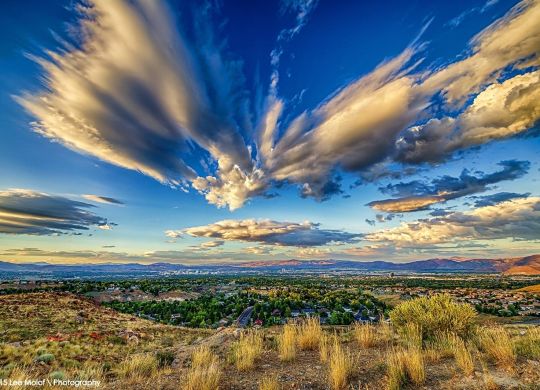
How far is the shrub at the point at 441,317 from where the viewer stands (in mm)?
11070

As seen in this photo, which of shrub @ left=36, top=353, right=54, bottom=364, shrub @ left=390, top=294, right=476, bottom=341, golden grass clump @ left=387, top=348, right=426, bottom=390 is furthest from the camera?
shrub @ left=36, top=353, right=54, bottom=364

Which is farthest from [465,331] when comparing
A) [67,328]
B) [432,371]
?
[67,328]

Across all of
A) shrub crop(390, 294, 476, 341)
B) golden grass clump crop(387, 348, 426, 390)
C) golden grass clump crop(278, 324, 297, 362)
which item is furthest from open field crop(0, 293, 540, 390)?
shrub crop(390, 294, 476, 341)

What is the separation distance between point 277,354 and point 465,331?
7.22 meters

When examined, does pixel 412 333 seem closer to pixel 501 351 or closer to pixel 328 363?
pixel 501 351

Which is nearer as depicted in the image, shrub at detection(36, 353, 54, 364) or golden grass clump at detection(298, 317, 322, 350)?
golden grass clump at detection(298, 317, 322, 350)

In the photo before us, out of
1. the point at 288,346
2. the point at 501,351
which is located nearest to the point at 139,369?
the point at 288,346

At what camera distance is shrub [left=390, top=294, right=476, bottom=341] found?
36.3 feet

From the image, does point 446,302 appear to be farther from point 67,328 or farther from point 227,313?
point 227,313

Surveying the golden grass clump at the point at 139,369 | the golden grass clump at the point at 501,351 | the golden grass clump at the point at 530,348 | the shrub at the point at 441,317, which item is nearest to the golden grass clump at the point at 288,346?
the golden grass clump at the point at 139,369

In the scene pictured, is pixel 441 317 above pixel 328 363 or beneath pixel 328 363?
above

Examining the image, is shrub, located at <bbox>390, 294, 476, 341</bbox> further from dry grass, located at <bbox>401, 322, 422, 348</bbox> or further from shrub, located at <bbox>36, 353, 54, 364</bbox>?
shrub, located at <bbox>36, 353, 54, 364</bbox>

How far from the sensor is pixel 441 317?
11.1 metres

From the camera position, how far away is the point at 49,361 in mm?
13977
